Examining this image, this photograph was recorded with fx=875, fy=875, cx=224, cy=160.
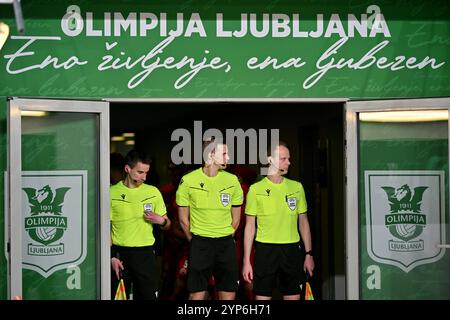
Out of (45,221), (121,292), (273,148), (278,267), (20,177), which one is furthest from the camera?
(273,148)

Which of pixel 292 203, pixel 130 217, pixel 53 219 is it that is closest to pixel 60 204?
pixel 53 219

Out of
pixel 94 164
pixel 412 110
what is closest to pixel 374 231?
pixel 412 110

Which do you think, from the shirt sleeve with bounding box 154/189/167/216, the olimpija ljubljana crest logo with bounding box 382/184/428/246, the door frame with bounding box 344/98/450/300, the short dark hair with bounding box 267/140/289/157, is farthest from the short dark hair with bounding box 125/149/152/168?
the olimpija ljubljana crest logo with bounding box 382/184/428/246

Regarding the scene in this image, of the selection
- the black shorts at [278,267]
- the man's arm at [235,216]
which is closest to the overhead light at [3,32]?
the man's arm at [235,216]

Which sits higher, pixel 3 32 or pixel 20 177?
pixel 3 32

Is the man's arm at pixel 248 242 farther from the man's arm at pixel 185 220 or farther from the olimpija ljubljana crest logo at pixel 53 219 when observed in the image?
the olimpija ljubljana crest logo at pixel 53 219

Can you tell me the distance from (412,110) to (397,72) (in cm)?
40

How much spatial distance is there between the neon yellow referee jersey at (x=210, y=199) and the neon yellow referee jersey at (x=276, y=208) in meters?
0.17

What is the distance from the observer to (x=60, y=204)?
7.05 meters

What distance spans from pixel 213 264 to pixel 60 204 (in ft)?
5.43

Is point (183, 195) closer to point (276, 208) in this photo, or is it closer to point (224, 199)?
point (224, 199)

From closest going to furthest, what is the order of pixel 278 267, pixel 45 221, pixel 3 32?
pixel 3 32
pixel 45 221
pixel 278 267

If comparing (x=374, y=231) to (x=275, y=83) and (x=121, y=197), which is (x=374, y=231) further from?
(x=121, y=197)

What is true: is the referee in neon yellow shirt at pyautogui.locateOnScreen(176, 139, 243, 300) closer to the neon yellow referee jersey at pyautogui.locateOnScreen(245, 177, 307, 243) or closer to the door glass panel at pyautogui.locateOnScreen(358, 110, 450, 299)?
the neon yellow referee jersey at pyautogui.locateOnScreen(245, 177, 307, 243)
